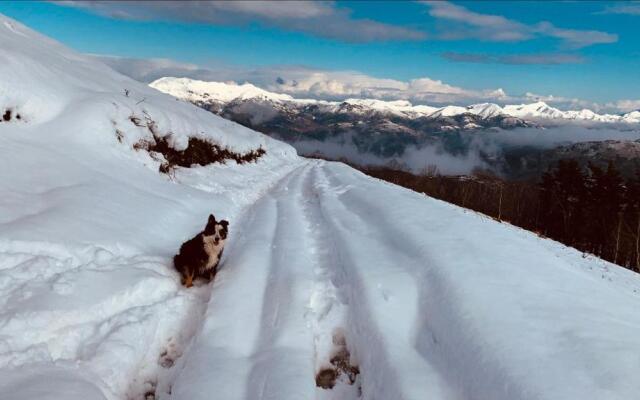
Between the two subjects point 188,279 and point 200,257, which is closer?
point 188,279

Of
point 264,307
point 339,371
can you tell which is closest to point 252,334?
point 264,307

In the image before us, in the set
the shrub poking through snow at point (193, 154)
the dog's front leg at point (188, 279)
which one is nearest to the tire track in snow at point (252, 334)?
the dog's front leg at point (188, 279)

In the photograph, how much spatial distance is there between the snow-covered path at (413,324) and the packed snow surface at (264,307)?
0.03 m

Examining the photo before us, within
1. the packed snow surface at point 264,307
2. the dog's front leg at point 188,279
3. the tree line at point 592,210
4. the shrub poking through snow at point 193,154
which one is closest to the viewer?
the packed snow surface at point 264,307

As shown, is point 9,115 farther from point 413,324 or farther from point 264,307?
point 413,324

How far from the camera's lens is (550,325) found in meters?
5.75

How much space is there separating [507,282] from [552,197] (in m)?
64.5

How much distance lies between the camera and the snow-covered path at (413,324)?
4809mm

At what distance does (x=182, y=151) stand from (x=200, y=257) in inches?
517

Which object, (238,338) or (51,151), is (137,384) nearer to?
(238,338)

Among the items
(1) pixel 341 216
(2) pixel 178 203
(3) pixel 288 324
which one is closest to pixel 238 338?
(3) pixel 288 324

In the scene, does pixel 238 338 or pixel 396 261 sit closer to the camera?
pixel 238 338

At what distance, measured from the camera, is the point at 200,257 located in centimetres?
791

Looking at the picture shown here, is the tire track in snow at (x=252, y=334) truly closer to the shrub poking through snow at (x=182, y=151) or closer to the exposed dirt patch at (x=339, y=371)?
the exposed dirt patch at (x=339, y=371)
